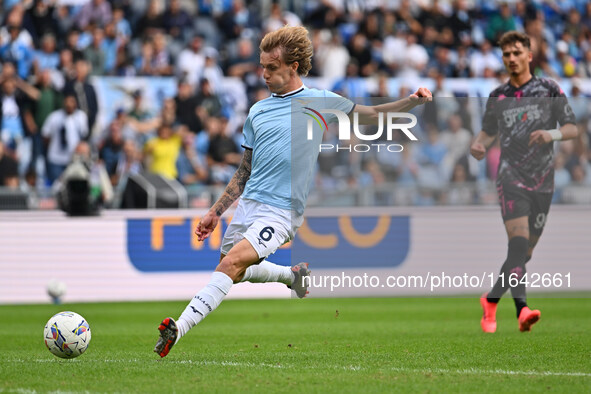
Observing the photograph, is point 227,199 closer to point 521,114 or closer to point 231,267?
point 231,267

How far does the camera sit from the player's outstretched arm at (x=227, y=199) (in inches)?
287

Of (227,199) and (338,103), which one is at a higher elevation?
(338,103)

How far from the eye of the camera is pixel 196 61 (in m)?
19.2

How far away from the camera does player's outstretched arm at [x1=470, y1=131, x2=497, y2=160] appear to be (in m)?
9.52

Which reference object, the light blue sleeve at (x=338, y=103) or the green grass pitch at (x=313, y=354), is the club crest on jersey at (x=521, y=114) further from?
the light blue sleeve at (x=338, y=103)

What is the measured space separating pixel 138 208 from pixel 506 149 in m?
7.35

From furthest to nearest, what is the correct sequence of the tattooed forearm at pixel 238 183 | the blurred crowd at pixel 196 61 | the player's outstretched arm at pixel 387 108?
the blurred crowd at pixel 196 61
the tattooed forearm at pixel 238 183
the player's outstretched arm at pixel 387 108

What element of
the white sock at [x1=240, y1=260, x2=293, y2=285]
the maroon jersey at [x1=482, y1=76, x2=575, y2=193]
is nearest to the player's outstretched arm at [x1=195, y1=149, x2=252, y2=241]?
the white sock at [x1=240, y1=260, x2=293, y2=285]

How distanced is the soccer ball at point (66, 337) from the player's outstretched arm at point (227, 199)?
111cm

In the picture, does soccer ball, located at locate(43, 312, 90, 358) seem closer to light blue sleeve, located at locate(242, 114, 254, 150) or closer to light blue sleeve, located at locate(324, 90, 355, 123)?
light blue sleeve, located at locate(242, 114, 254, 150)

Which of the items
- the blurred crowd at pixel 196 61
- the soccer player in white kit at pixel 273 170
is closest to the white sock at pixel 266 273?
the soccer player in white kit at pixel 273 170

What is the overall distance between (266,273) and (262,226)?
31.8 inches

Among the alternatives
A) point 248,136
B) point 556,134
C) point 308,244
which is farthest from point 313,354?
point 556,134

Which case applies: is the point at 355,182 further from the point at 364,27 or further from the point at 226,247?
the point at 364,27
